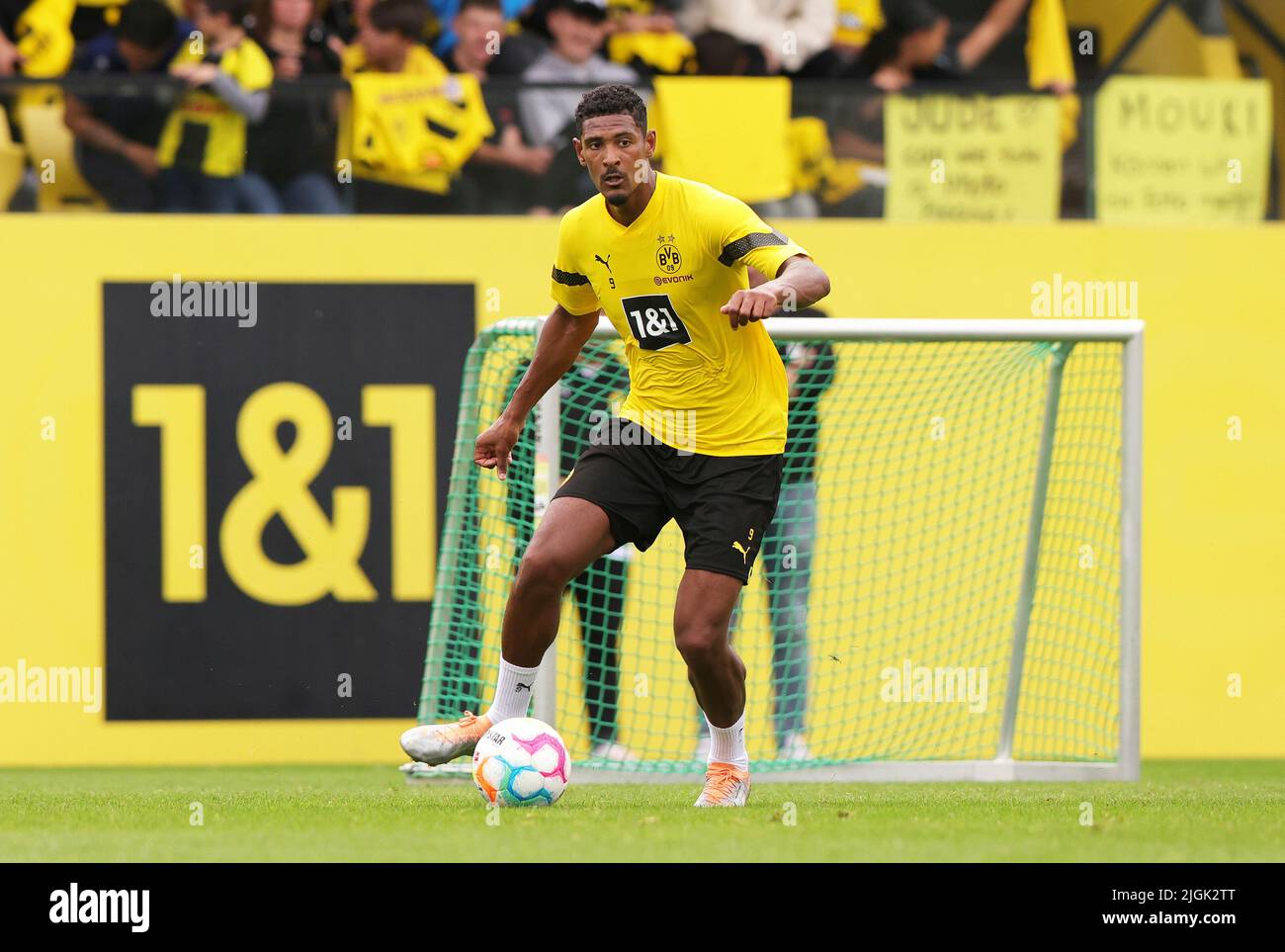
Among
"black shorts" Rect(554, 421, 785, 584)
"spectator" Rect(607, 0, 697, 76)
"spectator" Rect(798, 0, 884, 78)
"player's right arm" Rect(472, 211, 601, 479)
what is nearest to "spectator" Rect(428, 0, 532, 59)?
"spectator" Rect(607, 0, 697, 76)

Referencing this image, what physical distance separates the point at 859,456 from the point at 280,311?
113 inches

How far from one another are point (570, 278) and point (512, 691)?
1.32m

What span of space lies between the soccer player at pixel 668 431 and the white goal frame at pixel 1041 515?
1.32 m

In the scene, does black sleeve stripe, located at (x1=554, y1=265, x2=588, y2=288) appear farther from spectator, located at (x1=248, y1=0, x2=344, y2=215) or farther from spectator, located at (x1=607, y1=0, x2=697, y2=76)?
spectator, located at (x1=607, y1=0, x2=697, y2=76)

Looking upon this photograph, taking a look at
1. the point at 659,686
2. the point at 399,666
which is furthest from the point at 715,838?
the point at 399,666

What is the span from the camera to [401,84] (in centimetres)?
973

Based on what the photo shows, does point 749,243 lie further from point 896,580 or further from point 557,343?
point 896,580

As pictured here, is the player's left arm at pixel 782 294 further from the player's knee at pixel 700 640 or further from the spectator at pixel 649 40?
the spectator at pixel 649 40

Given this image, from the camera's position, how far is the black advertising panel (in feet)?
30.6

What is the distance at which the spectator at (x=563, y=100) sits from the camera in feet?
32.0

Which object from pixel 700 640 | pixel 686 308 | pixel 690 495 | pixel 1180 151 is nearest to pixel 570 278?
pixel 686 308

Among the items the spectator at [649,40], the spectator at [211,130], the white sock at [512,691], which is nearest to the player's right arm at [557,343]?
the white sock at [512,691]

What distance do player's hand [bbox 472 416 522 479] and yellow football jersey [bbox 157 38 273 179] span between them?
12.6 ft

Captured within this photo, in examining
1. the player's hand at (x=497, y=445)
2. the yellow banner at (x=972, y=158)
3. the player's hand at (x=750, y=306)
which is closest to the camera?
the player's hand at (x=750, y=306)
